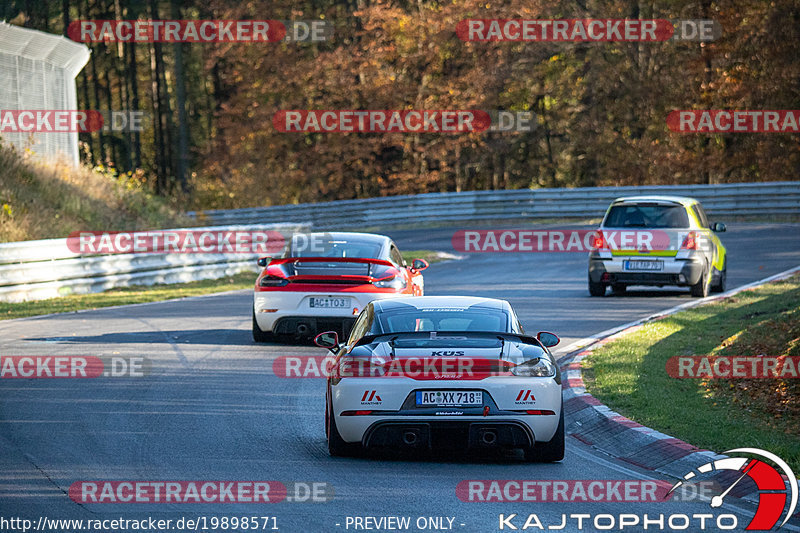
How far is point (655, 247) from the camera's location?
62.1 ft

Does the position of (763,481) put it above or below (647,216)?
below

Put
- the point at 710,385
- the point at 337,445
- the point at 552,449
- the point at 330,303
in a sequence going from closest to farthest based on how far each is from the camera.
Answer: the point at 552,449, the point at 337,445, the point at 710,385, the point at 330,303

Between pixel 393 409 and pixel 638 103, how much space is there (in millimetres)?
42759

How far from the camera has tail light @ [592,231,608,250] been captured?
19.3 meters

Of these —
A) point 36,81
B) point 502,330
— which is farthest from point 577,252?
point 502,330

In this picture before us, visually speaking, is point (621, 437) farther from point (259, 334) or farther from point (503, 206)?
point (503, 206)

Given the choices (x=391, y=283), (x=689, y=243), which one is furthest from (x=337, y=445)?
(x=689, y=243)

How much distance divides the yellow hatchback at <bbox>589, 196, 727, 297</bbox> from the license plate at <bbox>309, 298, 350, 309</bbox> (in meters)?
6.69

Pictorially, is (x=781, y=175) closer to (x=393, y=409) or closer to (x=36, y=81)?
(x=36, y=81)

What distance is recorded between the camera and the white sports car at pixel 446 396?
7.95m

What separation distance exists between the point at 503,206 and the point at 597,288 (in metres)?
19.9

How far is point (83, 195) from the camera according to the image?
98.9ft

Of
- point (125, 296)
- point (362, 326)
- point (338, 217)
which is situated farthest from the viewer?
point (338, 217)

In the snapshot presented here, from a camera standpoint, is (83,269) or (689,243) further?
(83,269)
